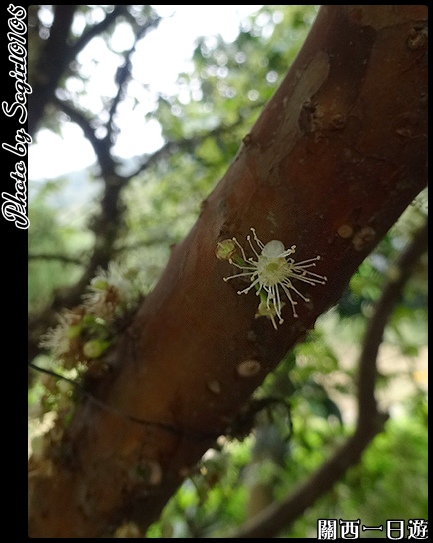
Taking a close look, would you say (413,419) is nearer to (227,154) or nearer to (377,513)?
(377,513)

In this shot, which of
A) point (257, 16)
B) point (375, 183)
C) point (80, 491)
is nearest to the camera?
point (375, 183)

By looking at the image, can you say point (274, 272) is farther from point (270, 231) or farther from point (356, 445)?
point (356, 445)

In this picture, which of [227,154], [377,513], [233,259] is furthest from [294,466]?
[233,259]

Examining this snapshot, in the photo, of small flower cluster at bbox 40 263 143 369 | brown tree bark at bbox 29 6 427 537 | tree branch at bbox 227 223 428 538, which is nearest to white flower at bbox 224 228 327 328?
brown tree bark at bbox 29 6 427 537

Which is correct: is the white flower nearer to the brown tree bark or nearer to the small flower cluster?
the brown tree bark

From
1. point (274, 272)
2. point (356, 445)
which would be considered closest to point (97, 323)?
point (274, 272)

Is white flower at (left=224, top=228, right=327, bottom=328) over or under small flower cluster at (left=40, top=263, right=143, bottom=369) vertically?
under

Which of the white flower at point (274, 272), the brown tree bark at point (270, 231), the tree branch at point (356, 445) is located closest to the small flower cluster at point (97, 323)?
the brown tree bark at point (270, 231)
